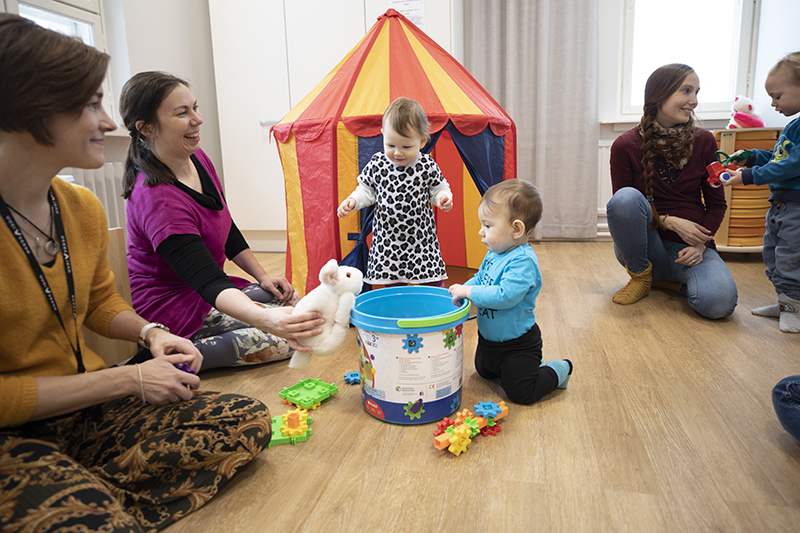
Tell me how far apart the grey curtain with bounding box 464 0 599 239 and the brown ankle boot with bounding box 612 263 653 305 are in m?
1.45

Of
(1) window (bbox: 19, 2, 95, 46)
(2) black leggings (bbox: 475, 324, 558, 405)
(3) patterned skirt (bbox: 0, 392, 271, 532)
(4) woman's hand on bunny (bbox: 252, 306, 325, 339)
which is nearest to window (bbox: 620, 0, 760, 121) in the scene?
(2) black leggings (bbox: 475, 324, 558, 405)

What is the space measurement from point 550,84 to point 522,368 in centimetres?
274

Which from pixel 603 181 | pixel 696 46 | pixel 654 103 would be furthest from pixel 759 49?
pixel 654 103

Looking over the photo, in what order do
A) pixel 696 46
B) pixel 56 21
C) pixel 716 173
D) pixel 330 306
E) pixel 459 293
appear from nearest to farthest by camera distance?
pixel 330 306 < pixel 459 293 < pixel 716 173 < pixel 56 21 < pixel 696 46

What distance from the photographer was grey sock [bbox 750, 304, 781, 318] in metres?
1.99

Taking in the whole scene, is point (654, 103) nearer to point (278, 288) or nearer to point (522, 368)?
point (522, 368)

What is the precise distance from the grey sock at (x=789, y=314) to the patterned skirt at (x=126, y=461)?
1813 millimetres

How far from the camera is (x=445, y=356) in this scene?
124 centimetres

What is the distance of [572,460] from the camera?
1118 mm

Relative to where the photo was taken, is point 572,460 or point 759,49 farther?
point 759,49

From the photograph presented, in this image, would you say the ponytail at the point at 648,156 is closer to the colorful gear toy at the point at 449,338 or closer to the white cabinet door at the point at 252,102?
the colorful gear toy at the point at 449,338

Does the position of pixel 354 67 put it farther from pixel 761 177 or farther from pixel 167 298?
pixel 761 177

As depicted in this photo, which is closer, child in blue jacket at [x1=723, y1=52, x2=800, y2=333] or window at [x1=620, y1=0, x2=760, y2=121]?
child in blue jacket at [x1=723, y1=52, x2=800, y2=333]

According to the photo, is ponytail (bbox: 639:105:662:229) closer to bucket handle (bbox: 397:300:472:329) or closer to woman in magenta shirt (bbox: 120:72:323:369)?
bucket handle (bbox: 397:300:472:329)
